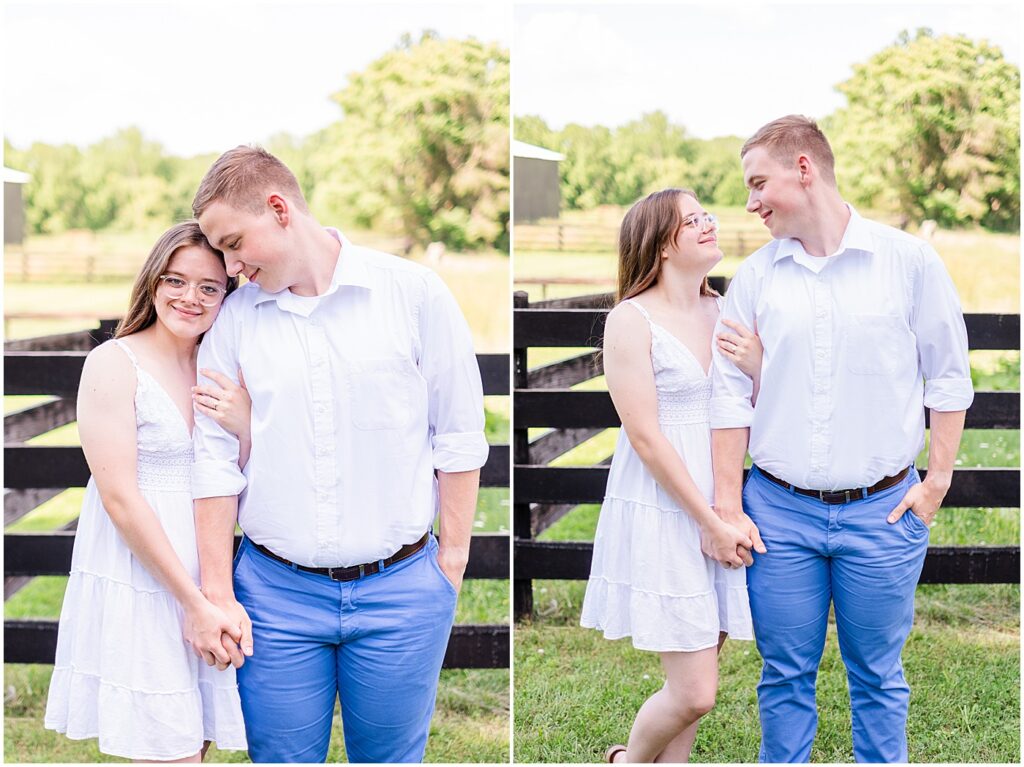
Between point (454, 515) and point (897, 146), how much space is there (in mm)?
9898

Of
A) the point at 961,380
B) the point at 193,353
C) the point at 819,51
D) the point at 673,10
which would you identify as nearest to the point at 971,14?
the point at 819,51

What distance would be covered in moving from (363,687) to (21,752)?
2189mm

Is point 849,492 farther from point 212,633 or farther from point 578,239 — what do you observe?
point 578,239

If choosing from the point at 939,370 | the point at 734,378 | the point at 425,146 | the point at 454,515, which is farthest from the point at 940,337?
the point at 425,146

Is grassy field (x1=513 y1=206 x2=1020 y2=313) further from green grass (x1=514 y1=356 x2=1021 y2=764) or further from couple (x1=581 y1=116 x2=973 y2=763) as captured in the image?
couple (x1=581 y1=116 x2=973 y2=763)

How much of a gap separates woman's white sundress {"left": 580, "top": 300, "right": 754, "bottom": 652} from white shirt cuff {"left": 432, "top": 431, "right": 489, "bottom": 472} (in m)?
0.61

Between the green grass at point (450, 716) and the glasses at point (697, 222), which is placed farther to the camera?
the green grass at point (450, 716)

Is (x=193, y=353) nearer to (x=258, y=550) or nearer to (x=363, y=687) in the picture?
(x=258, y=550)

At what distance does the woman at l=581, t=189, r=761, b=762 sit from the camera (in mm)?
2592

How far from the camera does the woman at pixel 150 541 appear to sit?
2.14 m

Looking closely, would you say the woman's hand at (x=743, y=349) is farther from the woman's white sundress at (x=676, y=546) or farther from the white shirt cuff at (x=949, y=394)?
the white shirt cuff at (x=949, y=394)

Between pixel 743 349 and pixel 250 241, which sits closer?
pixel 250 241

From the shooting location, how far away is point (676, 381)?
2621 millimetres

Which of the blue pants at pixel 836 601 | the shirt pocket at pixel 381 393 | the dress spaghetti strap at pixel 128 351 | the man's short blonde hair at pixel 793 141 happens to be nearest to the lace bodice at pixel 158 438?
the dress spaghetti strap at pixel 128 351
